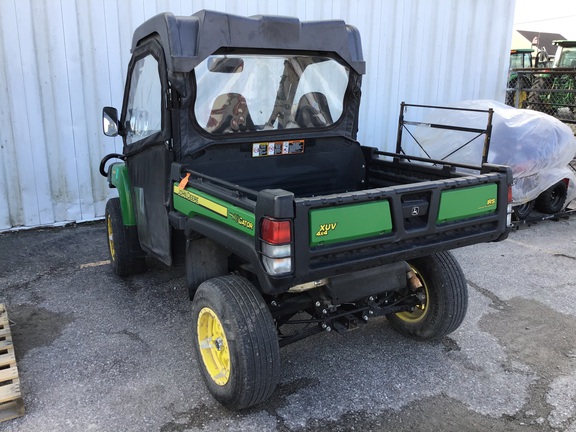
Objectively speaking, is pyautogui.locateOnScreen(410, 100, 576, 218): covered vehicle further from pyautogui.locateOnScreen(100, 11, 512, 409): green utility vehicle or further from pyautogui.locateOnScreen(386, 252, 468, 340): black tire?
pyautogui.locateOnScreen(386, 252, 468, 340): black tire

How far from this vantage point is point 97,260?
5.21 m

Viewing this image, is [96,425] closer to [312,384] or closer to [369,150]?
[312,384]

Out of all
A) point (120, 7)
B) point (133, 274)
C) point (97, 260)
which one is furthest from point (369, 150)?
point (120, 7)

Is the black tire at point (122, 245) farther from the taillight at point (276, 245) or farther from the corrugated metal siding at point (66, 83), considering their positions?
the taillight at point (276, 245)

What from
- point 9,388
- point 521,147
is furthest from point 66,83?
point 521,147

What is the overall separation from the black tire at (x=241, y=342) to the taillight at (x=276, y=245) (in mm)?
395

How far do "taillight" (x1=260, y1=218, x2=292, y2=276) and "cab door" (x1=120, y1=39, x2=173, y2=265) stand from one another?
1255mm

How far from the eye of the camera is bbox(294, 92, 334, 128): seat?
3740 mm

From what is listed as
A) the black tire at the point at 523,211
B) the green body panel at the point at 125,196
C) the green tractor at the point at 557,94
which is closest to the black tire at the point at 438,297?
the green body panel at the point at 125,196

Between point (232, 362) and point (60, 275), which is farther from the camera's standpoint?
point (60, 275)

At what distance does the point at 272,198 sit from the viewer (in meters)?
2.32

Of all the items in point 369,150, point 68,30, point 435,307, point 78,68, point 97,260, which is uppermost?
point 68,30

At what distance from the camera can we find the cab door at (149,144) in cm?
340

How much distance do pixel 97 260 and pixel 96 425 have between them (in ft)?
8.86
